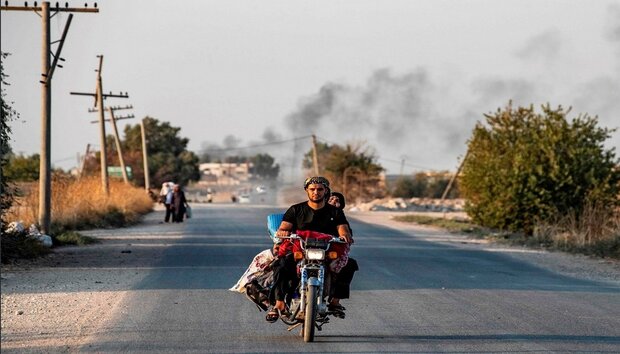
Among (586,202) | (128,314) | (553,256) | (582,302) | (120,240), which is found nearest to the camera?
(128,314)

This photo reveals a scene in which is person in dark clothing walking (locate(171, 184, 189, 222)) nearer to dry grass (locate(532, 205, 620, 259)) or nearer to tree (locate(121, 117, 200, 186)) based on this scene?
dry grass (locate(532, 205, 620, 259))

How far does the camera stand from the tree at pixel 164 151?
11512 centimetres

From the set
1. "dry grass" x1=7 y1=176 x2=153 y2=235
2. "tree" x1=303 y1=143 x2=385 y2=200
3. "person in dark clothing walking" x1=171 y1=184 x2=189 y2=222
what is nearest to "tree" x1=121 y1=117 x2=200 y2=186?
"tree" x1=303 y1=143 x2=385 y2=200

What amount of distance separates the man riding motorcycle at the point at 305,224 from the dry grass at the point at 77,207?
18556 mm

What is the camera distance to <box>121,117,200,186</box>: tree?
115125 millimetres

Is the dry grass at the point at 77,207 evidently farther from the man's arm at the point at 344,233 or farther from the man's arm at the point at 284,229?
the man's arm at the point at 344,233

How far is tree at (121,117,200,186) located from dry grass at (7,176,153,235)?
59873 mm

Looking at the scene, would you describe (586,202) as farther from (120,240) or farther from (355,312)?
(355,312)

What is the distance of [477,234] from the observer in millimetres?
39469

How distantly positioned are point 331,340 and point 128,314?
121 inches

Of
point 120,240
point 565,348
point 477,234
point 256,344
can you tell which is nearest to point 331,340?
point 256,344

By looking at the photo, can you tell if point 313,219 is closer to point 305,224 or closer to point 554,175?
point 305,224

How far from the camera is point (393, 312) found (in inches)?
534

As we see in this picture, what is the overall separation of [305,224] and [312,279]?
784 mm
